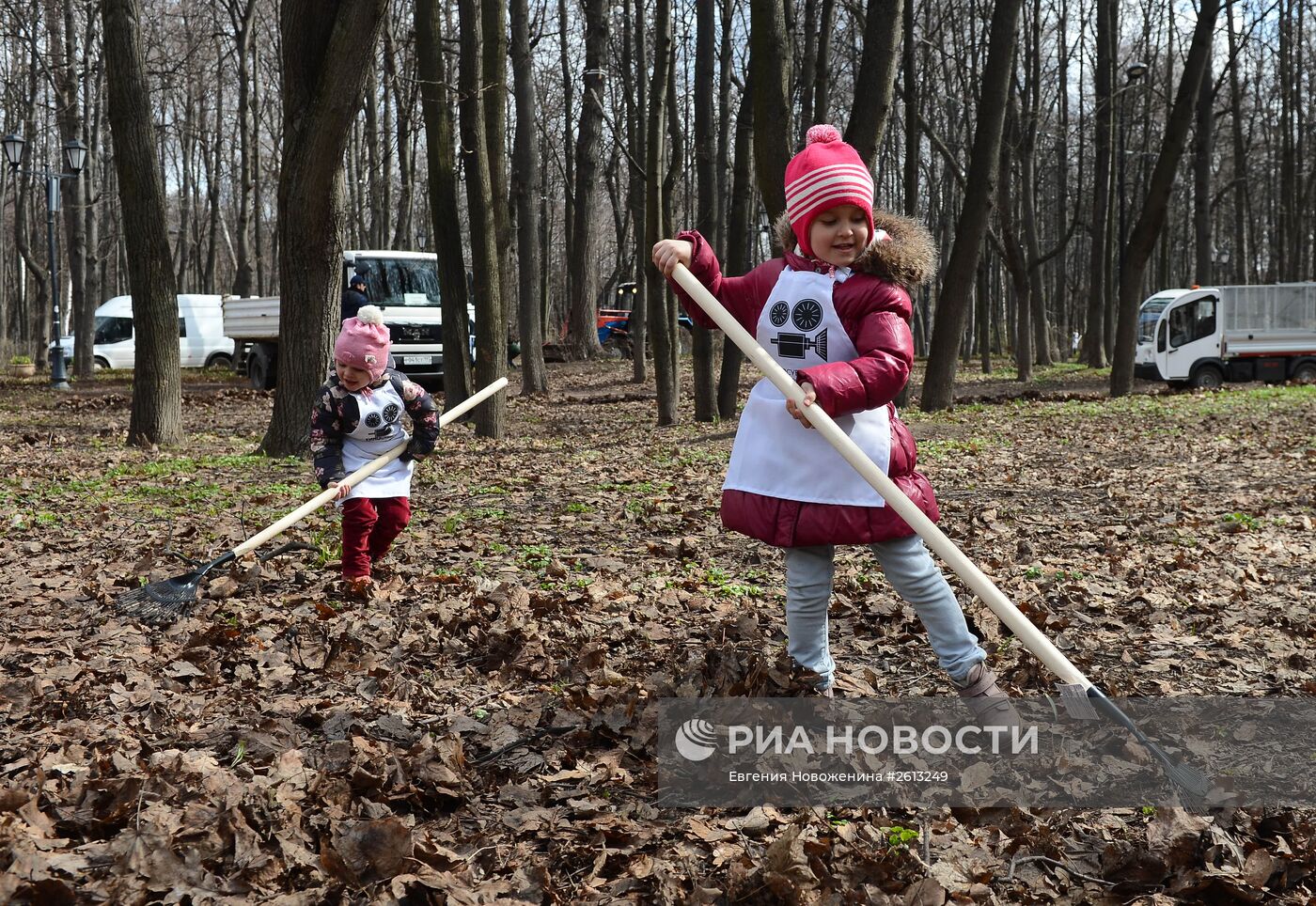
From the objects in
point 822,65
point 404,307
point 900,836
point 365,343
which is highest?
point 822,65

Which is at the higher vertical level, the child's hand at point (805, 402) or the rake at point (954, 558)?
the child's hand at point (805, 402)

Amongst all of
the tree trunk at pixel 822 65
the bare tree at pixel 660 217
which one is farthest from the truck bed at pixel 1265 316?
the bare tree at pixel 660 217

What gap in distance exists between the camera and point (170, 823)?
9.52 ft

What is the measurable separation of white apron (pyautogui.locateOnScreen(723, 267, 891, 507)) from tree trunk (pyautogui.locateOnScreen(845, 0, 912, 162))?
8.10 m

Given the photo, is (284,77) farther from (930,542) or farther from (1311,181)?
(1311,181)

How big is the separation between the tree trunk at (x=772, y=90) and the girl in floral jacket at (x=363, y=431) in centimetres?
588

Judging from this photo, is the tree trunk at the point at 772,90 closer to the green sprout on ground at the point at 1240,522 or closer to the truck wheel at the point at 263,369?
the green sprout on ground at the point at 1240,522

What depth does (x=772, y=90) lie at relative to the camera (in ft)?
35.0

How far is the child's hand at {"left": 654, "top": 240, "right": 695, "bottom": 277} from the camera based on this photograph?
3535 mm

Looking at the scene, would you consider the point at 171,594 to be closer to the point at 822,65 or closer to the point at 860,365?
the point at 860,365

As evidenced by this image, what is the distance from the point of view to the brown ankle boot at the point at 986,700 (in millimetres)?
3508

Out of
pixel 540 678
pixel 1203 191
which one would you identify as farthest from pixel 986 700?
pixel 1203 191

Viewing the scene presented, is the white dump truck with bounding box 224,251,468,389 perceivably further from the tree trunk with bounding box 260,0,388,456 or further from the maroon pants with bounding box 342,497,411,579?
the maroon pants with bounding box 342,497,411,579
